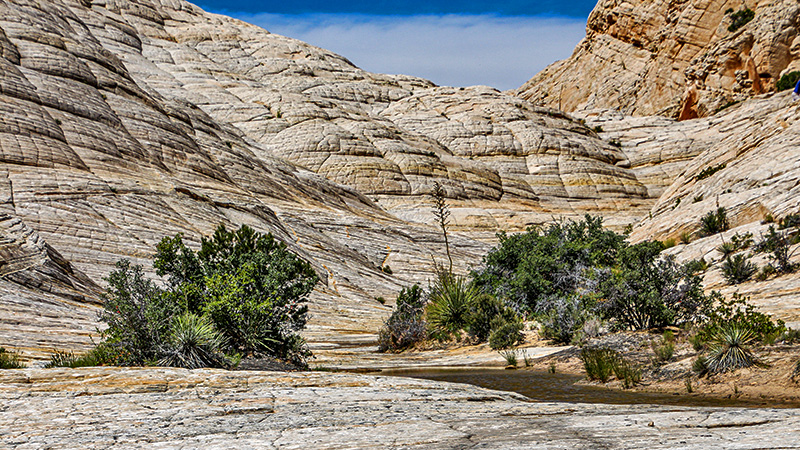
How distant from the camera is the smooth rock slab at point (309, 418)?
520 centimetres

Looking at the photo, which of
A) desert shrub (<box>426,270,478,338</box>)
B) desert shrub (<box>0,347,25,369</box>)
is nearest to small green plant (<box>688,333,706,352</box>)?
desert shrub (<box>426,270,478,338</box>)

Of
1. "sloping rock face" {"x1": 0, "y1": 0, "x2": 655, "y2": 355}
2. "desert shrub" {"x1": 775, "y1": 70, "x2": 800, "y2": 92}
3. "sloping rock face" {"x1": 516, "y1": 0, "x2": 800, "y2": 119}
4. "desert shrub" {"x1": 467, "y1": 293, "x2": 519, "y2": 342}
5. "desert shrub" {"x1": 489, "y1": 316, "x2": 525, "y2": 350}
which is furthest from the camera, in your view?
"sloping rock face" {"x1": 516, "y1": 0, "x2": 800, "y2": 119}

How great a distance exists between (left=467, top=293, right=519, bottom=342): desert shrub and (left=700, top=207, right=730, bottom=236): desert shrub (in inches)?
351

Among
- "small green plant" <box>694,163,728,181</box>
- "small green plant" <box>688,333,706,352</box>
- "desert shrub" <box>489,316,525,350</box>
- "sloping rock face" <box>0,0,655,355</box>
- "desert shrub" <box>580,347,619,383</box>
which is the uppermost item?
"sloping rock face" <box>0,0,655,355</box>

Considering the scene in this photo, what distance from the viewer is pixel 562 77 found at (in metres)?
111

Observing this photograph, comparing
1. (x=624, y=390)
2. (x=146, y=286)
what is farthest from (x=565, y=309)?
(x=146, y=286)

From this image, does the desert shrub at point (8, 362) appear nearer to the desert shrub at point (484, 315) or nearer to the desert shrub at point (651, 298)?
the desert shrub at point (484, 315)

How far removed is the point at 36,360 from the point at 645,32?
9974 cm

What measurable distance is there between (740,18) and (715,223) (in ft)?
221

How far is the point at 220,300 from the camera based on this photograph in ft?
40.7

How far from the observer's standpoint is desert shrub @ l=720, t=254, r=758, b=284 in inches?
677

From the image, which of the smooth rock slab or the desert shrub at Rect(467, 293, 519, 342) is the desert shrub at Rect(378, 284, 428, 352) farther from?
the smooth rock slab

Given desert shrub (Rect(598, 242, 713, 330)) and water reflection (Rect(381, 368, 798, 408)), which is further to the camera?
desert shrub (Rect(598, 242, 713, 330))

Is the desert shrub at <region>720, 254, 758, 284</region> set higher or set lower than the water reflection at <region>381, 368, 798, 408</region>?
higher
